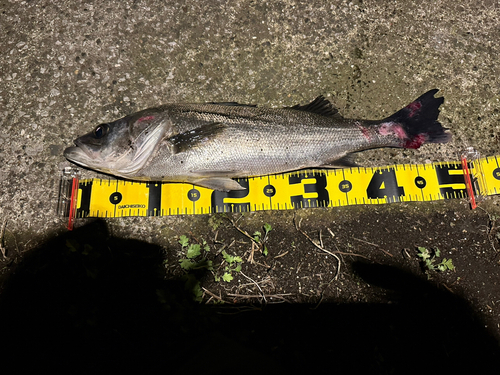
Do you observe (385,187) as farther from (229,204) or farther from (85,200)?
(85,200)

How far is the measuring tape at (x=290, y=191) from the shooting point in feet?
11.4

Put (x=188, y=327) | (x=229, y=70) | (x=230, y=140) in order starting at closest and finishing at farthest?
1. (x=188, y=327)
2. (x=230, y=140)
3. (x=229, y=70)

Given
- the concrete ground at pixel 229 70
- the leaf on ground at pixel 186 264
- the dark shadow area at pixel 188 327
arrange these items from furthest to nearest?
the concrete ground at pixel 229 70, the leaf on ground at pixel 186 264, the dark shadow area at pixel 188 327

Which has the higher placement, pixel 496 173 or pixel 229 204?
pixel 496 173

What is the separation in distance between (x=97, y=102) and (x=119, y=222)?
153 cm

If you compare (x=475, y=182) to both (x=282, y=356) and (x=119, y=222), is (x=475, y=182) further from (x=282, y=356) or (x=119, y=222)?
(x=119, y=222)

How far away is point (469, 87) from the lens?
3855 mm

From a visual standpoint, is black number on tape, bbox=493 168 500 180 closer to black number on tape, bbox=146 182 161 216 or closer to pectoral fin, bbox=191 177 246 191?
pectoral fin, bbox=191 177 246 191

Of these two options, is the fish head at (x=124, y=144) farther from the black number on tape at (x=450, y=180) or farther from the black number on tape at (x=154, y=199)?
the black number on tape at (x=450, y=180)

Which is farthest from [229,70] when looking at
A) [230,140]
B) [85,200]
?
[85,200]

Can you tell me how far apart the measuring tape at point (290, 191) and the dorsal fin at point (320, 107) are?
2.42 ft

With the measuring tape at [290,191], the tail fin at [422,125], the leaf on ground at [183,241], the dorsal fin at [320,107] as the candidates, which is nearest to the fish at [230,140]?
the tail fin at [422,125]

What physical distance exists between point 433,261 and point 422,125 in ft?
4.91

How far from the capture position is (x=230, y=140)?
317 cm
